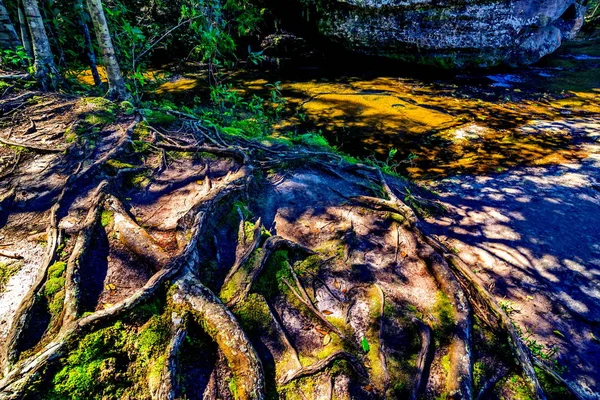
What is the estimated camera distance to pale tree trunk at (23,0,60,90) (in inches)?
199

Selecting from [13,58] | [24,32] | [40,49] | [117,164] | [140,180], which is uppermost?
[24,32]

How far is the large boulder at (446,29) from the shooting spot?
10.8m

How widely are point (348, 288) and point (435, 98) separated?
934cm

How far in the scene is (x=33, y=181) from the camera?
3.41 meters

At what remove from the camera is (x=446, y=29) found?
1108 cm

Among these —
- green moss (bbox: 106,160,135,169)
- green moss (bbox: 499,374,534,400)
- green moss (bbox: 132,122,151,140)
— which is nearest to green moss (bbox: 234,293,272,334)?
green moss (bbox: 499,374,534,400)

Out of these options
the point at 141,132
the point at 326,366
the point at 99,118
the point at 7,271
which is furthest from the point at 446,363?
the point at 99,118

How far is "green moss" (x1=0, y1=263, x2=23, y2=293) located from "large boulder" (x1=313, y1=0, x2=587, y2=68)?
1226 cm

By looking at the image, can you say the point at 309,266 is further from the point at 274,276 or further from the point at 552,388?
the point at 552,388

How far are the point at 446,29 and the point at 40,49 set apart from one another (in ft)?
38.4

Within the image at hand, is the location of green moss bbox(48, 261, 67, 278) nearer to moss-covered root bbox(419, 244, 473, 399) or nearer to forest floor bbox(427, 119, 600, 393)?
moss-covered root bbox(419, 244, 473, 399)

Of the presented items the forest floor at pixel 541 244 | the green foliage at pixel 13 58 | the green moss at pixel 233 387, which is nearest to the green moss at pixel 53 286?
the green moss at pixel 233 387

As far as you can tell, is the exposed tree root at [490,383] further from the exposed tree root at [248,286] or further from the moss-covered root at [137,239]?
the moss-covered root at [137,239]

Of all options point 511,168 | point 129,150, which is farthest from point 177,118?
point 511,168
